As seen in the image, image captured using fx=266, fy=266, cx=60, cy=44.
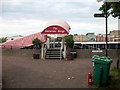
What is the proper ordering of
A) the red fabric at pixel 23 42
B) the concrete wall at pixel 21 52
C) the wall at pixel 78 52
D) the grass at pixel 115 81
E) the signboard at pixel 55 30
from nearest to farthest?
1. the grass at pixel 115 81
2. the signboard at pixel 55 30
3. the wall at pixel 78 52
4. the concrete wall at pixel 21 52
5. the red fabric at pixel 23 42

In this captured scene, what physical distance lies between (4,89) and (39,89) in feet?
4.48

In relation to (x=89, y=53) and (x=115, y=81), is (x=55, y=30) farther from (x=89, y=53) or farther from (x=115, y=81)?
(x=115, y=81)

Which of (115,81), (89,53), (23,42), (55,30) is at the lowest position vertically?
(115,81)

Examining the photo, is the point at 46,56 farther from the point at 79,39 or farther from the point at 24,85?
the point at 79,39

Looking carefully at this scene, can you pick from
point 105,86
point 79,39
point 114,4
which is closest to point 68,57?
point 114,4

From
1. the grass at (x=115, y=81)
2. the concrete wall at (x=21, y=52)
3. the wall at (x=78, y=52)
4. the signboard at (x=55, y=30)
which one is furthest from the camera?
the concrete wall at (x=21, y=52)

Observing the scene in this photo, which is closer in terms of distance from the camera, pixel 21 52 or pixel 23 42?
pixel 21 52

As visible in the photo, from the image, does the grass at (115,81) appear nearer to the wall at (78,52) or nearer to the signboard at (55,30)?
the wall at (78,52)

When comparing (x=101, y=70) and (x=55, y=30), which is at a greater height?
(x=55, y=30)

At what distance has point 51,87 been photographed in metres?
11.0

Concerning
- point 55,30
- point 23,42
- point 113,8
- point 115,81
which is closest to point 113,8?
point 113,8

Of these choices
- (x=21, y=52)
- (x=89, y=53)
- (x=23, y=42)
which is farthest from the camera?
(x=23, y=42)

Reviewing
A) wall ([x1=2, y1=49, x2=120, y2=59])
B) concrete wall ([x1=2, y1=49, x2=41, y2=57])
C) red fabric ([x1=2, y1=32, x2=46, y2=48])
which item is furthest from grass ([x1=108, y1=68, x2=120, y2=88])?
red fabric ([x1=2, y1=32, x2=46, y2=48])

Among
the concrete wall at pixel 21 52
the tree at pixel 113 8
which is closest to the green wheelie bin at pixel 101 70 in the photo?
the tree at pixel 113 8
